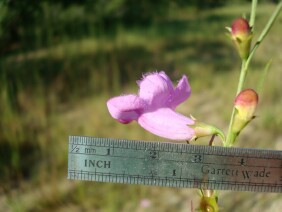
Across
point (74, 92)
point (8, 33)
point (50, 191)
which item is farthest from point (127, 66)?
point (50, 191)

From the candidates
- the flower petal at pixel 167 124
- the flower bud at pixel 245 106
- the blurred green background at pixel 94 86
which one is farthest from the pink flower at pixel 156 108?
the blurred green background at pixel 94 86

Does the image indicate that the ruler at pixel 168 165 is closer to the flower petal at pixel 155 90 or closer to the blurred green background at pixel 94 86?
the flower petal at pixel 155 90

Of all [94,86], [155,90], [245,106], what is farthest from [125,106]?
[94,86]

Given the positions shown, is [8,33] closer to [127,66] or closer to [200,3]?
[127,66]

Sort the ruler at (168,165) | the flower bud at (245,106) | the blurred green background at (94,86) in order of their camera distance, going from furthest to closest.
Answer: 1. the blurred green background at (94,86)
2. the ruler at (168,165)
3. the flower bud at (245,106)

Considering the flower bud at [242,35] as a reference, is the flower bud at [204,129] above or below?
below

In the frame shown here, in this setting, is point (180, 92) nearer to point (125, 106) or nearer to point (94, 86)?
point (125, 106)

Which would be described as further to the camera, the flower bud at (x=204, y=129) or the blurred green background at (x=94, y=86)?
the blurred green background at (x=94, y=86)
